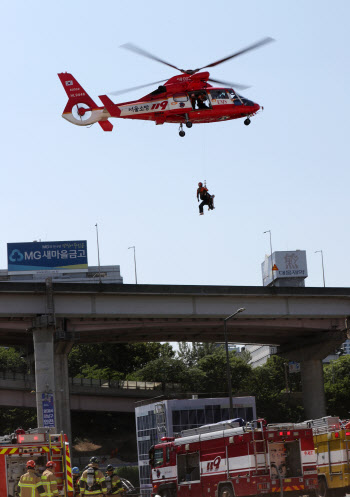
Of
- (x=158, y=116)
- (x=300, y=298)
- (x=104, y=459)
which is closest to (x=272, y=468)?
(x=158, y=116)

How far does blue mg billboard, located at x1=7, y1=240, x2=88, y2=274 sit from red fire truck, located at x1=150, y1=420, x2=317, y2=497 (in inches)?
5025

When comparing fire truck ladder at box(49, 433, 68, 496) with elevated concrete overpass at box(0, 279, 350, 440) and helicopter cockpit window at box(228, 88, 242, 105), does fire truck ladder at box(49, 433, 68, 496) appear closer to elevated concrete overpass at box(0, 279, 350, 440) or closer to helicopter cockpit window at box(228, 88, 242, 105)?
helicopter cockpit window at box(228, 88, 242, 105)

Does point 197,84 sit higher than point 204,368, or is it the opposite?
point 197,84

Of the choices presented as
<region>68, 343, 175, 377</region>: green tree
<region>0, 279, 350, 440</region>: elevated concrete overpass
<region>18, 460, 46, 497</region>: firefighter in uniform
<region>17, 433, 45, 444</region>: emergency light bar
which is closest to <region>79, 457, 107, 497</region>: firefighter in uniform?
<region>17, 433, 45, 444</region>: emergency light bar

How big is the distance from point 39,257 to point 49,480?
450 feet

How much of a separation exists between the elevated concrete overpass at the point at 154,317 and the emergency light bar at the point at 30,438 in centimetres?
3403

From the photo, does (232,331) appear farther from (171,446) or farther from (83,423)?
(171,446)

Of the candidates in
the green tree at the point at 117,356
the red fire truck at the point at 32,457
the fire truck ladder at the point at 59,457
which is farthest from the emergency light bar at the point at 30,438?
the green tree at the point at 117,356

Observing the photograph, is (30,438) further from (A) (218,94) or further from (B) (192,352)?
(B) (192,352)

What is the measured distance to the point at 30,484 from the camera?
2303 centimetres

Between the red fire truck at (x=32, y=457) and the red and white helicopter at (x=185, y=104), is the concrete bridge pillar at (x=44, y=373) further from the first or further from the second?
the red fire truck at (x=32, y=457)

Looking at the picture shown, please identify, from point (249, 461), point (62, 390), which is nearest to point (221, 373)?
point (62, 390)

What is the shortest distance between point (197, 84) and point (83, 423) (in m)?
61.8

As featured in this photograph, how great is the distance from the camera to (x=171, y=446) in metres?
34.0
